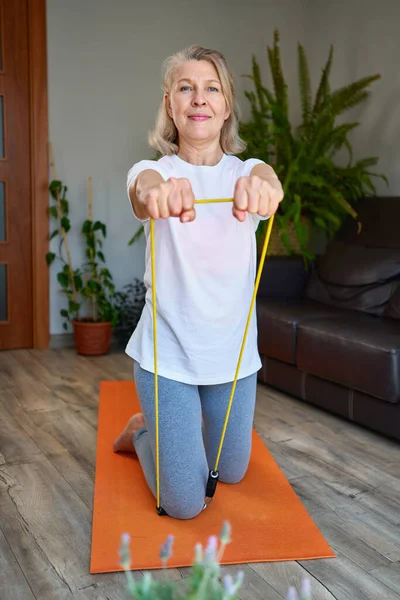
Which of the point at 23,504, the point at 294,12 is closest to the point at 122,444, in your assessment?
the point at 23,504

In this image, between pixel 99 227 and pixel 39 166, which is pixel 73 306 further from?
pixel 39 166

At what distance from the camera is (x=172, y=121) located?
6.09ft

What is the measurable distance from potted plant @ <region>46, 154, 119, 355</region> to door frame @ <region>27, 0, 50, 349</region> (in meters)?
0.07

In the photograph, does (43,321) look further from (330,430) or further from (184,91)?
(184,91)

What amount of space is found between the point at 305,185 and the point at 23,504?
252 cm

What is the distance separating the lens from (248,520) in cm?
184

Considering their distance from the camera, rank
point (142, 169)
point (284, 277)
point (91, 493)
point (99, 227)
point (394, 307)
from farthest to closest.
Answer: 1. point (99, 227)
2. point (284, 277)
3. point (394, 307)
4. point (91, 493)
5. point (142, 169)

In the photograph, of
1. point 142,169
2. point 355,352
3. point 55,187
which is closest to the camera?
point 142,169

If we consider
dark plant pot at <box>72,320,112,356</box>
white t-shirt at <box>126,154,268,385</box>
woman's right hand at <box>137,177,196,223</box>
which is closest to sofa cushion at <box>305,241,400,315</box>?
dark plant pot at <box>72,320,112,356</box>

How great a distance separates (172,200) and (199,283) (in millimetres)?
429

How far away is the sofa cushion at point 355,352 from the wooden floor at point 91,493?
0.69 feet

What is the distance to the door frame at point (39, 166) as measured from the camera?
3.77 metres

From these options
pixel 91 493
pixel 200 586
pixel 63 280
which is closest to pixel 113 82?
pixel 63 280

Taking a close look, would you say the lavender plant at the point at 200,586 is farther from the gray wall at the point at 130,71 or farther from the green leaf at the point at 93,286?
the gray wall at the point at 130,71
